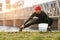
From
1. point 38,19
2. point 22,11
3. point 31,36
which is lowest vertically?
point 31,36

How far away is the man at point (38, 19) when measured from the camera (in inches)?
340

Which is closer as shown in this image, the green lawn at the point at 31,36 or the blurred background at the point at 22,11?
the green lawn at the point at 31,36

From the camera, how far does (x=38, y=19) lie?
8711mm

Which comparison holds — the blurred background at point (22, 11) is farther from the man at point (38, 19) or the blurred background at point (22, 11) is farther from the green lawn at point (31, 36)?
the green lawn at point (31, 36)

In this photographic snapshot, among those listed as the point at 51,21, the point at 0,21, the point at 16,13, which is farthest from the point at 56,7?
the point at 0,21

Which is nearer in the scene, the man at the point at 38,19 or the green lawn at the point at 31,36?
the green lawn at the point at 31,36

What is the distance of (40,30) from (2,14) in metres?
1.25

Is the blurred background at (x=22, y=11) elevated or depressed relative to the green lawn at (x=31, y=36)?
elevated

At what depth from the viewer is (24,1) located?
8641mm

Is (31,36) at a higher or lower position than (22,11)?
lower

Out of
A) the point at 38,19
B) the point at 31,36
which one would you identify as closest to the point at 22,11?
the point at 38,19

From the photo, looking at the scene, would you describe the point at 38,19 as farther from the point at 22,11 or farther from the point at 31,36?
the point at 31,36

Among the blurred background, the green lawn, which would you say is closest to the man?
the blurred background

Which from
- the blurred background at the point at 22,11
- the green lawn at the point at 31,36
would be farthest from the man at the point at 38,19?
the green lawn at the point at 31,36
